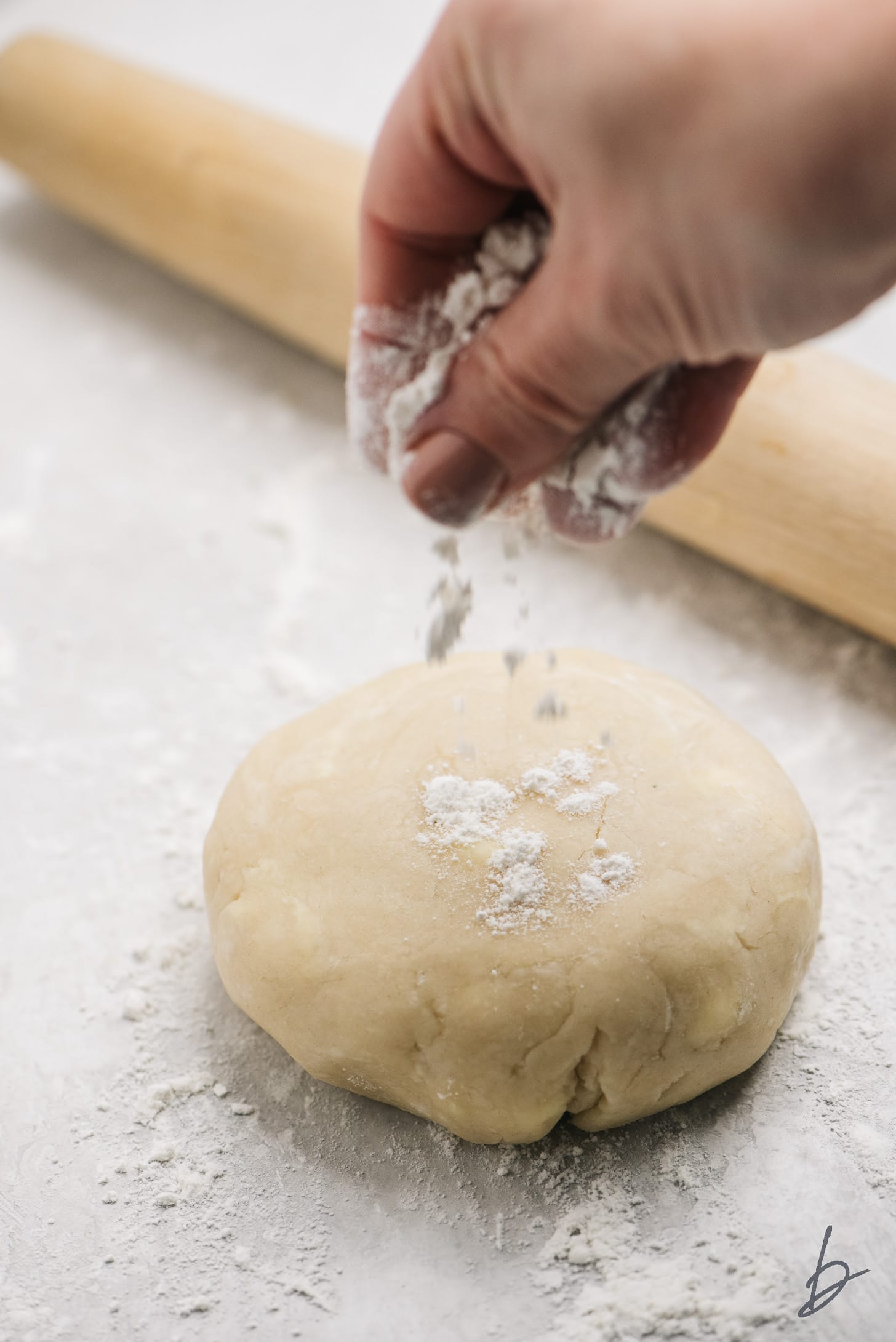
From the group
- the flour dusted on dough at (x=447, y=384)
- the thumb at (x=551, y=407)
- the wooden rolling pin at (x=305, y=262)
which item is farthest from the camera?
the wooden rolling pin at (x=305, y=262)

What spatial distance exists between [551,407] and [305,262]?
1.59 metres

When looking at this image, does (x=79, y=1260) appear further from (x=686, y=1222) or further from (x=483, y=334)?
(x=483, y=334)

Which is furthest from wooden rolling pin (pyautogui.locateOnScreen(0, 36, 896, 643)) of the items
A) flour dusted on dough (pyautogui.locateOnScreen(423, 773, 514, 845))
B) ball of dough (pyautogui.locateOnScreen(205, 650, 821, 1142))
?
flour dusted on dough (pyautogui.locateOnScreen(423, 773, 514, 845))

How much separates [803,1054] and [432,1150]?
494 mm

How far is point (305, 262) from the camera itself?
2.47m

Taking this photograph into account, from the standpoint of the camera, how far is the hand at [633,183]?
84cm

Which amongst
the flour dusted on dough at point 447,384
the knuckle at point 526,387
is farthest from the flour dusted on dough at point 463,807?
the knuckle at point 526,387

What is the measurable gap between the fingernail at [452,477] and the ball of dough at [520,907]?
418 mm

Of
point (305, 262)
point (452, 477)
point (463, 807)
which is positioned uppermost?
point (452, 477)

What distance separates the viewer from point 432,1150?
144 centimetres

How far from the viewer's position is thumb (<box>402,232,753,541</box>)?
1.00 metres
